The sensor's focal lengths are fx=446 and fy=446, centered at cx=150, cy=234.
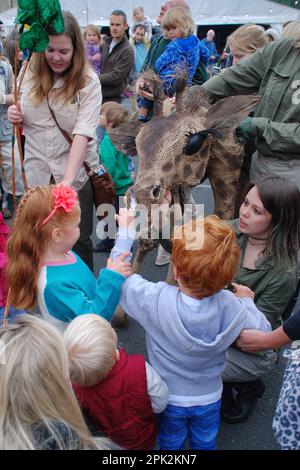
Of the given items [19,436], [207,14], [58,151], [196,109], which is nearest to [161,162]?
[196,109]

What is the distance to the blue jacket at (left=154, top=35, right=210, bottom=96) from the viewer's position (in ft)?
8.11

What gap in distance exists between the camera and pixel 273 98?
253 cm

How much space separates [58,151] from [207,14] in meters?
17.3

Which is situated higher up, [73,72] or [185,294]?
[73,72]

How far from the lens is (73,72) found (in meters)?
2.47

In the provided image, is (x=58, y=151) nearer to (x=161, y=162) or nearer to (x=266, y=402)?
(x=161, y=162)

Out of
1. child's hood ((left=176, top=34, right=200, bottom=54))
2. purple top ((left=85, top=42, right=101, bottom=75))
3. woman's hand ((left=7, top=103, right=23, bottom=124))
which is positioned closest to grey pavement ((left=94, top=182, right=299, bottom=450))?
woman's hand ((left=7, top=103, right=23, bottom=124))

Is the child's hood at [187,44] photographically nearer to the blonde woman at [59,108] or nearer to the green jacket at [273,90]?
the green jacket at [273,90]

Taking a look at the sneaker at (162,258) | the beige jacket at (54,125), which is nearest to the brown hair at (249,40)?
the beige jacket at (54,125)

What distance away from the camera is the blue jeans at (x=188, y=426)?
6.23ft

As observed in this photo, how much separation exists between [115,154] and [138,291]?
9.13 ft

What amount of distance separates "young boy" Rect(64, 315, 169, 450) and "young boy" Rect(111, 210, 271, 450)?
0.35ft

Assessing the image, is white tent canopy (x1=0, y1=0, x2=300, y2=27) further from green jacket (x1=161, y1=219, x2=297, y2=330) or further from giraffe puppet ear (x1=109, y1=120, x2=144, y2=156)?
green jacket (x1=161, y1=219, x2=297, y2=330)

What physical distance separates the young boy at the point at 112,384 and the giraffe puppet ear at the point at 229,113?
1199mm
